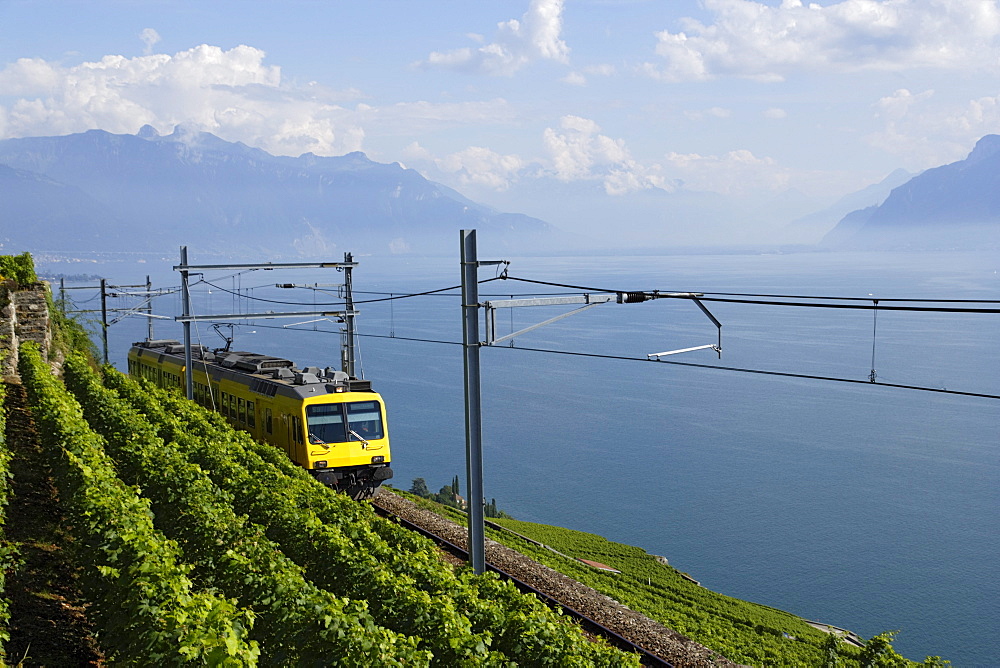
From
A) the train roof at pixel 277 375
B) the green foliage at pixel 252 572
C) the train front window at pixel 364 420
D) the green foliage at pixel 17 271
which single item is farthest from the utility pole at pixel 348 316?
the green foliage at pixel 17 271

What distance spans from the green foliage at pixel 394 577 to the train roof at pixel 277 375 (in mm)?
2429

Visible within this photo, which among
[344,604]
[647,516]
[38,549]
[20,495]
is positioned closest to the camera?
[344,604]

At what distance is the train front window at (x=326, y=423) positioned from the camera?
20.3m

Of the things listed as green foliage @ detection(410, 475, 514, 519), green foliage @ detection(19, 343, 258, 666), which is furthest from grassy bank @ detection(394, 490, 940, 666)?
green foliage @ detection(19, 343, 258, 666)

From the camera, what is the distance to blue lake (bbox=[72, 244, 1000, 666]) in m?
43.0

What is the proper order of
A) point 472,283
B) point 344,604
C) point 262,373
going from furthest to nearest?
point 262,373 → point 472,283 → point 344,604

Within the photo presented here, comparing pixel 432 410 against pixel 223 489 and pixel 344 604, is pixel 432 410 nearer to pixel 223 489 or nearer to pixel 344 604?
pixel 223 489

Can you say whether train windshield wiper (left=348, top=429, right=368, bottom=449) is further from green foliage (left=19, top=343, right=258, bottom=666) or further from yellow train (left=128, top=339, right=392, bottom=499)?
green foliage (left=19, top=343, right=258, bottom=666)

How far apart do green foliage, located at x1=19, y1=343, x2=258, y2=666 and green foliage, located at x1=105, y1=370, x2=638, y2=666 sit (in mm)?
1703

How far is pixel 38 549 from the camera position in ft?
43.4

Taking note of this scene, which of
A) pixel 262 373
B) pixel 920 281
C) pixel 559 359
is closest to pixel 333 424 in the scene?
pixel 262 373

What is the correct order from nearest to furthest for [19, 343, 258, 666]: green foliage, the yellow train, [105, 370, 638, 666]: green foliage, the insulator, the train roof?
1. [19, 343, 258, 666]: green foliage
2. [105, 370, 638, 666]: green foliage
3. the insulator
4. the yellow train
5. the train roof

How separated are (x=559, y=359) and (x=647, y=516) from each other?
59.9 metres

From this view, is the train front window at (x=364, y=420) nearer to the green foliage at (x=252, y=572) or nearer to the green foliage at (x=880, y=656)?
the green foliage at (x=252, y=572)
